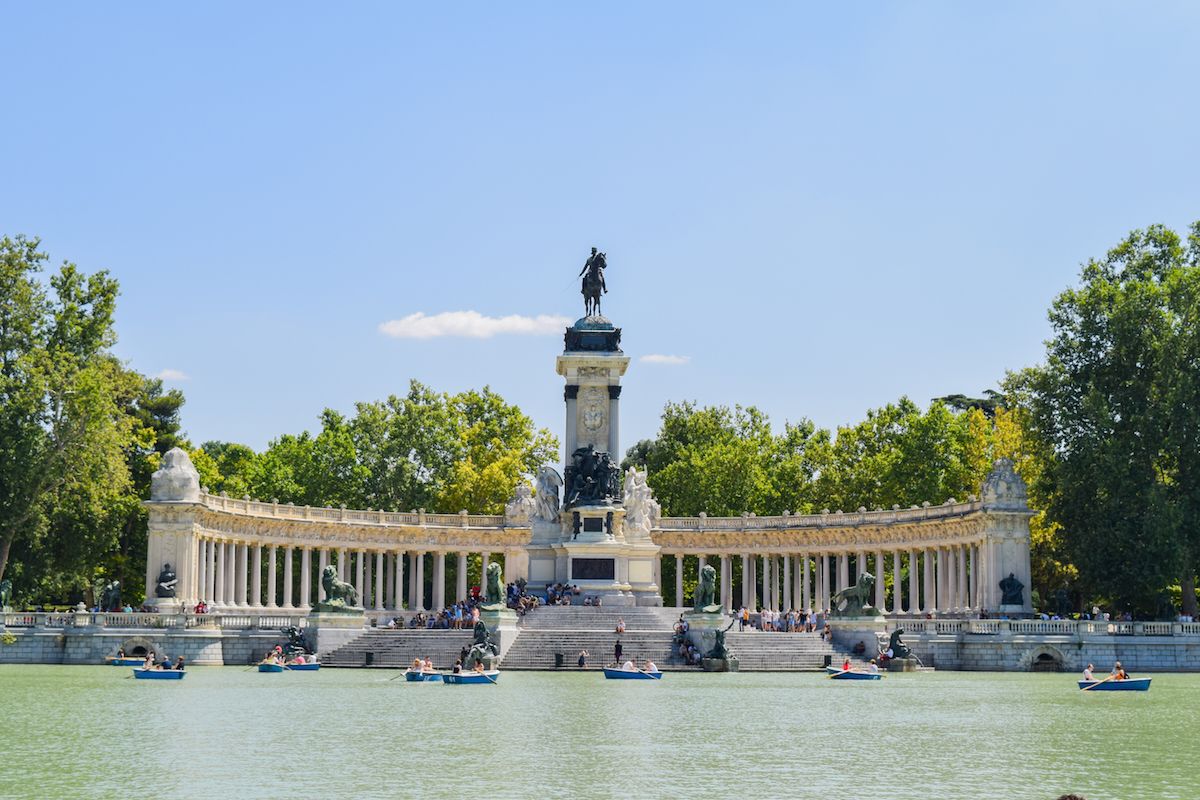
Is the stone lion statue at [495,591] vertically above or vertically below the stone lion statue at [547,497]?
below

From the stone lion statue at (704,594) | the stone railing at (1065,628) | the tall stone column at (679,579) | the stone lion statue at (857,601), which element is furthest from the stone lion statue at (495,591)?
the tall stone column at (679,579)

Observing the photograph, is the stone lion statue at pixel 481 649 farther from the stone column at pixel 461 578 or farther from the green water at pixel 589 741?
the stone column at pixel 461 578

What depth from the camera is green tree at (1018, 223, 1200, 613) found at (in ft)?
219

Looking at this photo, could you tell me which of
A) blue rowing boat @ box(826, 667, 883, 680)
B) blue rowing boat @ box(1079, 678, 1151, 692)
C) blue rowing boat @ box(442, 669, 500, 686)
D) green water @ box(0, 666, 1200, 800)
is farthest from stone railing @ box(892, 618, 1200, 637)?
blue rowing boat @ box(442, 669, 500, 686)

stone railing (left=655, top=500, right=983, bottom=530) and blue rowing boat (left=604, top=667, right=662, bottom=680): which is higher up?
stone railing (left=655, top=500, right=983, bottom=530)

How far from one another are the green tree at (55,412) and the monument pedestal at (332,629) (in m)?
17.0

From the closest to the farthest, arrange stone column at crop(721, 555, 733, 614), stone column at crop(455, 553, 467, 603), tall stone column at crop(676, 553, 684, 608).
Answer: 1. tall stone column at crop(676, 553, 684, 608)
2. stone column at crop(721, 555, 733, 614)
3. stone column at crop(455, 553, 467, 603)

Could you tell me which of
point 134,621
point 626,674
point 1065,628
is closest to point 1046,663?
point 1065,628

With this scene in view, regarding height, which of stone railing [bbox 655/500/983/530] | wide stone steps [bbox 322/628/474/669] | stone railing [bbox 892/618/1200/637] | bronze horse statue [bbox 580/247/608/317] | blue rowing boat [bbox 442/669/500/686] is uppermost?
bronze horse statue [bbox 580/247/608/317]

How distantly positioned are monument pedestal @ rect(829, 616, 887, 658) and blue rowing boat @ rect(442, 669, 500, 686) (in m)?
15.4

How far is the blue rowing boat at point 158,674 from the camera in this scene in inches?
2000

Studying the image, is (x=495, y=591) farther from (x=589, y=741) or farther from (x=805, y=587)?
(x=805, y=587)

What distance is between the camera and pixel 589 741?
102 feet

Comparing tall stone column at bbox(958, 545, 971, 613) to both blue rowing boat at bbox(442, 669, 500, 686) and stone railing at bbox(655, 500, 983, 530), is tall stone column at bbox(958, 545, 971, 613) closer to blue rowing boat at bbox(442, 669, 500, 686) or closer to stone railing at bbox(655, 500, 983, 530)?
stone railing at bbox(655, 500, 983, 530)
